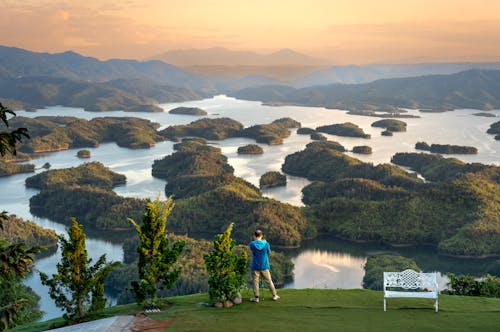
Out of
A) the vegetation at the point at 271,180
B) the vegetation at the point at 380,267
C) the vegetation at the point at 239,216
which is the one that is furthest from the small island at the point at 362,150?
the vegetation at the point at 380,267

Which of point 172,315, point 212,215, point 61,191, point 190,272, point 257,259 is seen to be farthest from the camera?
point 61,191

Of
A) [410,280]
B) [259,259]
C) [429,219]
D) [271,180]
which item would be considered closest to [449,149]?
[271,180]

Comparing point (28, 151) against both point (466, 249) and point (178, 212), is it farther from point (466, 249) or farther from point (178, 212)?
Answer: point (466, 249)

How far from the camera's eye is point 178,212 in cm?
10250

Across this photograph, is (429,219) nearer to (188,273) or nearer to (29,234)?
(188,273)

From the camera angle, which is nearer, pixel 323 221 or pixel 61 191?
pixel 323 221

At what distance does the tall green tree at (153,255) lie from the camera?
2031 cm

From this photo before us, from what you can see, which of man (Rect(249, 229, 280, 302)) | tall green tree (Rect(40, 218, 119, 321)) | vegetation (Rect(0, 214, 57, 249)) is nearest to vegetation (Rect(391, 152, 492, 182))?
vegetation (Rect(0, 214, 57, 249))

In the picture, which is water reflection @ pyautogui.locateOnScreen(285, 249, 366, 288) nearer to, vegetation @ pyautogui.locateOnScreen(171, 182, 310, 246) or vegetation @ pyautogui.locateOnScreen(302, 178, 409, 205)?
vegetation @ pyautogui.locateOnScreen(171, 182, 310, 246)

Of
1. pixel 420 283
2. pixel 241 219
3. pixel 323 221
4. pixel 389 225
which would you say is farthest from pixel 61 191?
pixel 420 283

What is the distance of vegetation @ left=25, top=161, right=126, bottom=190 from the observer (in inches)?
5226

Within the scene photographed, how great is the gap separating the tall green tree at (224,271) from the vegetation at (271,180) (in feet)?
378

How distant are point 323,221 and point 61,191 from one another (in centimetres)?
5661

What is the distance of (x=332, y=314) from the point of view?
62.2ft
